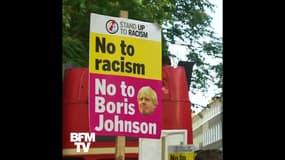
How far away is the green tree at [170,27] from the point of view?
341 cm

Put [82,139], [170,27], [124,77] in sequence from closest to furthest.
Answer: [82,139], [124,77], [170,27]

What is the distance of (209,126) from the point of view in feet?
11.9

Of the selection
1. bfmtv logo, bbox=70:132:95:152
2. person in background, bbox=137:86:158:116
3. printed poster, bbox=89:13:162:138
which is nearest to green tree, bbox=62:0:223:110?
printed poster, bbox=89:13:162:138

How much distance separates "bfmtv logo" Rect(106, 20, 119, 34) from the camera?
3477 millimetres

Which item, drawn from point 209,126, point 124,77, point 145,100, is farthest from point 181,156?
point 124,77

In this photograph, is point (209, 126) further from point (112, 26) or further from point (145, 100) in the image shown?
point (112, 26)

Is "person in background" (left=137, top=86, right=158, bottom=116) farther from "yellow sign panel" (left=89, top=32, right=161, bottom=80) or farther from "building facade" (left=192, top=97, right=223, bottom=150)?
Result: "building facade" (left=192, top=97, right=223, bottom=150)

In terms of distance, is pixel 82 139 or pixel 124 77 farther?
pixel 124 77

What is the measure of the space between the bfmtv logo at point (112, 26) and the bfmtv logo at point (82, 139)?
0.51 metres

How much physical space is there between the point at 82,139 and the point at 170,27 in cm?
72

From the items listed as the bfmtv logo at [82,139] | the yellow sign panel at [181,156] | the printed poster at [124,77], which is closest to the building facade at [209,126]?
the yellow sign panel at [181,156]

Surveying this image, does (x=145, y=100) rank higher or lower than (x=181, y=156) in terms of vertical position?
higher
